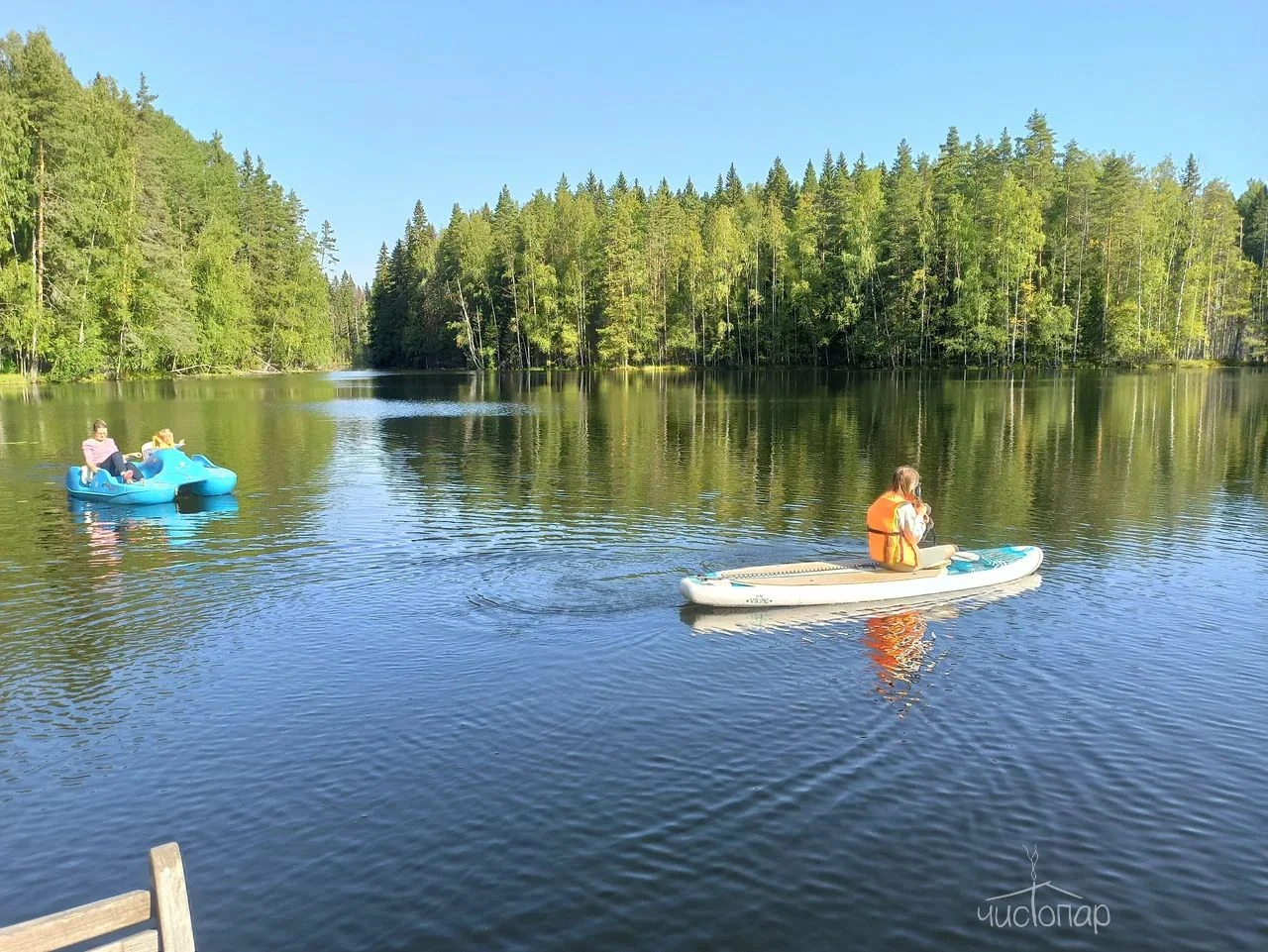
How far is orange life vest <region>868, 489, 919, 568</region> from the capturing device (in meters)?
16.5

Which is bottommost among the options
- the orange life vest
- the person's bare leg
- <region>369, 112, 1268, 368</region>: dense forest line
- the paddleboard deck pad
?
the paddleboard deck pad

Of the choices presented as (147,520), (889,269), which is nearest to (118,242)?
(147,520)

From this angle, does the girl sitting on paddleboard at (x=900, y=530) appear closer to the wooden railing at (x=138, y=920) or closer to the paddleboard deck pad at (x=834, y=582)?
the paddleboard deck pad at (x=834, y=582)

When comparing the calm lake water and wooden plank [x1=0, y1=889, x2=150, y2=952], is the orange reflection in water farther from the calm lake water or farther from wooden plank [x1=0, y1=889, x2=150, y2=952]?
wooden plank [x1=0, y1=889, x2=150, y2=952]

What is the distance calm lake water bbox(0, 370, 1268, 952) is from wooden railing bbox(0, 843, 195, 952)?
A: 2.68 meters

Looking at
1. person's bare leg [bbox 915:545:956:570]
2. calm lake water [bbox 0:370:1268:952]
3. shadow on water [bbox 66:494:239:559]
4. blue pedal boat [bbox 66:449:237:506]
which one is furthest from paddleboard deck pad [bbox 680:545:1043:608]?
blue pedal boat [bbox 66:449:237:506]

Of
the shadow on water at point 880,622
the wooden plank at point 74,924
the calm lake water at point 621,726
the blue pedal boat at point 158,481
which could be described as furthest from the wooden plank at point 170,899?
the blue pedal boat at point 158,481

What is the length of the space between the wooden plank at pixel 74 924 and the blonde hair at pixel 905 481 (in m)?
13.7

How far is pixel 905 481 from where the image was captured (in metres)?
16.2

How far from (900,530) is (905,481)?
90 cm

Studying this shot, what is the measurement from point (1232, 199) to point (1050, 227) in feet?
74.8

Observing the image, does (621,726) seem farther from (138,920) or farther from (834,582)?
(138,920)

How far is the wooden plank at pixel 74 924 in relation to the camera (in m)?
4.42

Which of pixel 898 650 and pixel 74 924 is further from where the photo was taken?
pixel 898 650
